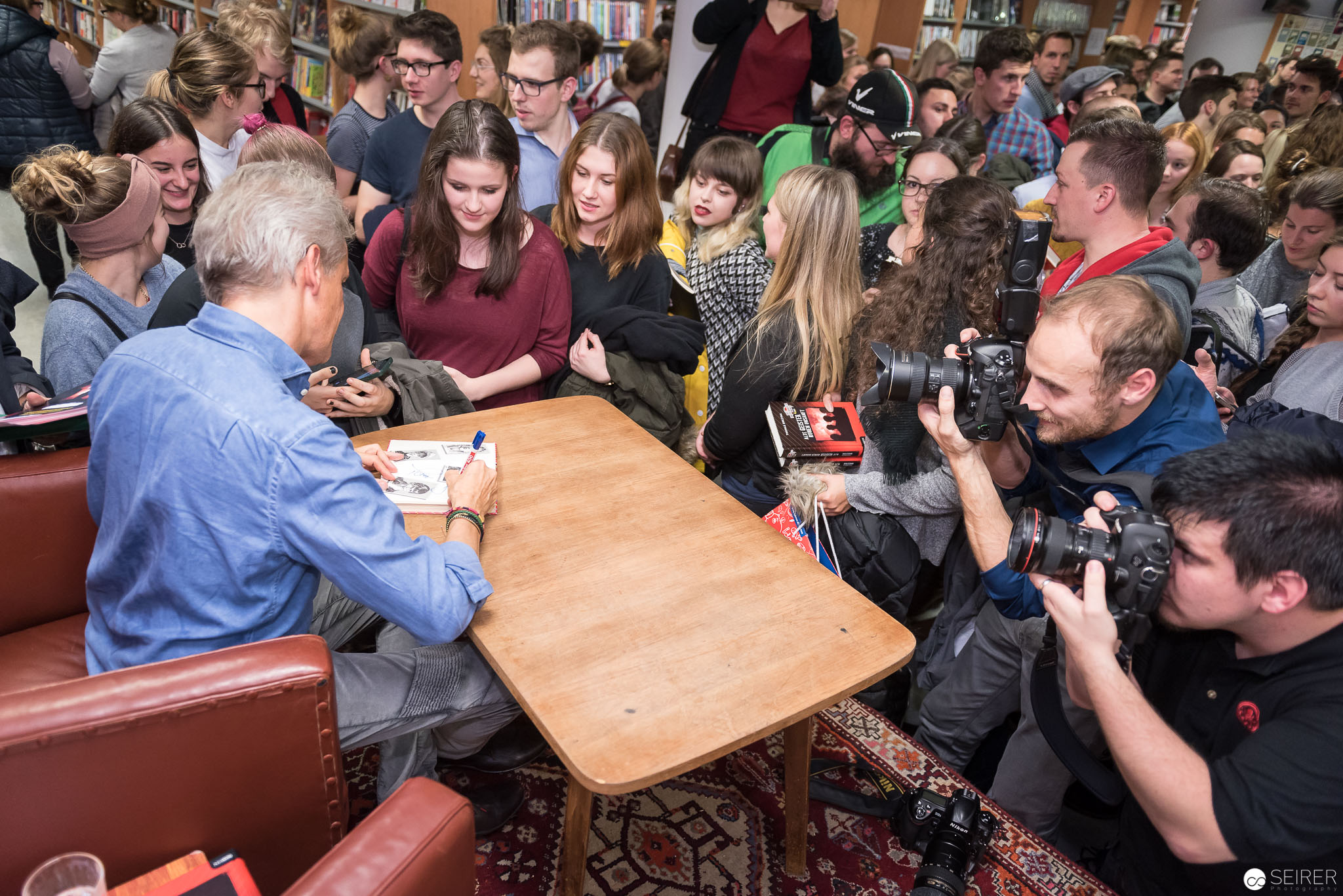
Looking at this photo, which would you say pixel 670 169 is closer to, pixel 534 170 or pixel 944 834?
pixel 534 170

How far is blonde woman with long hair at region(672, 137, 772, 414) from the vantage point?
2.64 m

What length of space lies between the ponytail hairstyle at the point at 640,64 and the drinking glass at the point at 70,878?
17.0 ft

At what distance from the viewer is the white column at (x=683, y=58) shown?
452 cm

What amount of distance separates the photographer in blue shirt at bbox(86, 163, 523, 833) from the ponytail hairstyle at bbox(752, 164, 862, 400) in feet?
3.69

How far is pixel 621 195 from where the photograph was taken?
259 centimetres

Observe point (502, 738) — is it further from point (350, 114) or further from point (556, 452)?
point (350, 114)

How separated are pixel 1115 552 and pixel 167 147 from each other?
2706 mm

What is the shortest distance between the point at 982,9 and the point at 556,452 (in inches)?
294

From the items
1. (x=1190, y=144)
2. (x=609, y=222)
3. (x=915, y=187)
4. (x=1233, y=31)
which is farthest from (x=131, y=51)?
(x=1233, y=31)

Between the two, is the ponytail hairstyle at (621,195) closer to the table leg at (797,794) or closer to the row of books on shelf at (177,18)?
the table leg at (797,794)

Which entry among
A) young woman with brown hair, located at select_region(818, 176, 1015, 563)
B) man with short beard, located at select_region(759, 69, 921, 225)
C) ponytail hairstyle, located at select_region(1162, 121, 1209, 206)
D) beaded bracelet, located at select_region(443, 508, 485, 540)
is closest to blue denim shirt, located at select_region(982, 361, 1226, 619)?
young woman with brown hair, located at select_region(818, 176, 1015, 563)

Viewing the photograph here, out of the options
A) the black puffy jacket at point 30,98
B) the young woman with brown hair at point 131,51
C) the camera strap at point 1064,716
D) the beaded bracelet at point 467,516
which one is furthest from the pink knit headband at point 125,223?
the black puffy jacket at point 30,98

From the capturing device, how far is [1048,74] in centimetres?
576

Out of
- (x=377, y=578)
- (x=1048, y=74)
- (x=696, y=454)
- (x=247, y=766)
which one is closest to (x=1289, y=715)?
(x=377, y=578)
